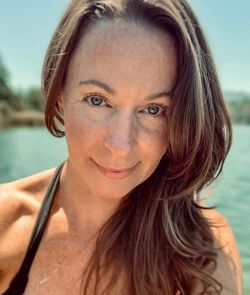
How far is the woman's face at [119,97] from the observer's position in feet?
5.69

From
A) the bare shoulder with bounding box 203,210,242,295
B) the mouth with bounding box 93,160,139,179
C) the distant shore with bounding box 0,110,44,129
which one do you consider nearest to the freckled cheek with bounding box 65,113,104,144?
the mouth with bounding box 93,160,139,179

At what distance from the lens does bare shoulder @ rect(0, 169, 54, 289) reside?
7.20ft

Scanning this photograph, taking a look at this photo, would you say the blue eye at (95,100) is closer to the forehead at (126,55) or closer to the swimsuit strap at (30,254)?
the forehead at (126,55)

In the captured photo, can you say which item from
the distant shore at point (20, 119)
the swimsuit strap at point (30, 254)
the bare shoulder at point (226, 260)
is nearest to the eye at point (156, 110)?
the bare shoulder at point (226, 260)

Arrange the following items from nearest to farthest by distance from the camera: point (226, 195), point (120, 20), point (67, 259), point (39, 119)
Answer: point (120, 20)
point (67, 259)
point (226, 195)
point (39, 119)

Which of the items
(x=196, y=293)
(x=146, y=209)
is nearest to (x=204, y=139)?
(x=146, y=209)

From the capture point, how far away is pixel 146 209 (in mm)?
2127

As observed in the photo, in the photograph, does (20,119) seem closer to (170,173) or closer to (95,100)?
(170,173)

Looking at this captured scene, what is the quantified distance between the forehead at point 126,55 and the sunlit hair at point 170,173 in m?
0.03

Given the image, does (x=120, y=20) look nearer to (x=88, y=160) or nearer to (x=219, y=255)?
(x=88, y=160)

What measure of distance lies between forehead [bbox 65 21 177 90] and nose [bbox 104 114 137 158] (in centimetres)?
13

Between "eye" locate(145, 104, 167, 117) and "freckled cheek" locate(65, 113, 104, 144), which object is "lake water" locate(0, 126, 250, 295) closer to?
"eye" locate(145, 104, 167, 117)

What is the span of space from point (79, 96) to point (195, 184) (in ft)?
1.99

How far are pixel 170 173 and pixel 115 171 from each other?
306mm
